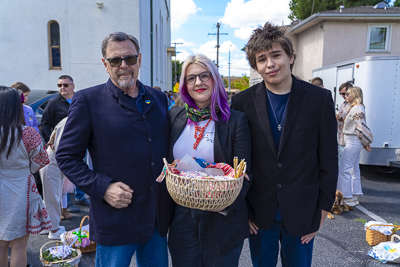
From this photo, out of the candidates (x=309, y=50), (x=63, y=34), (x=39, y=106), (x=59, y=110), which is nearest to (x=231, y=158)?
(x=59, y=110)

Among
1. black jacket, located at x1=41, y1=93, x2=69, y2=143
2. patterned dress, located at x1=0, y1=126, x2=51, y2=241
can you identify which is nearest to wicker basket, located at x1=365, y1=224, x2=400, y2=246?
patterned dress, located at x1=0, y1=126, x2=51, y2=241

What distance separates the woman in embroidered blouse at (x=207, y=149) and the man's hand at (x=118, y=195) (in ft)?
1.14

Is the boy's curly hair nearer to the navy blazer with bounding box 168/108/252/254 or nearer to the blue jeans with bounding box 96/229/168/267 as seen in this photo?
the navy blazer with bounding box 168/108/252/254

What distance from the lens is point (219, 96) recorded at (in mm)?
2023

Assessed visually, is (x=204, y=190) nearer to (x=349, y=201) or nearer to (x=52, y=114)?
(x=52, y=114)

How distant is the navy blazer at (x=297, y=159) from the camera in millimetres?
2068

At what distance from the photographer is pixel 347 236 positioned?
13.7 feet

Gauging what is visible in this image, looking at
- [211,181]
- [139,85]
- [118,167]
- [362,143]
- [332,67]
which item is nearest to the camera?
[211,181]

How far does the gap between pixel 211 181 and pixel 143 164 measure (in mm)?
578

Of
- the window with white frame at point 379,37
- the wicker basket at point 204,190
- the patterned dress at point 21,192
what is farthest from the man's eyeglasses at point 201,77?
the window with white frame at point 379,37

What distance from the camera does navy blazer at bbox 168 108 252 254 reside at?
6.34 feet

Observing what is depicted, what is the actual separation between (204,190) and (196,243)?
63 cm

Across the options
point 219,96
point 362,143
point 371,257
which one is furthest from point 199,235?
point 362,143

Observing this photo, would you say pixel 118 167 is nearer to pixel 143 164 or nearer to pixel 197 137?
pixel 143 164
